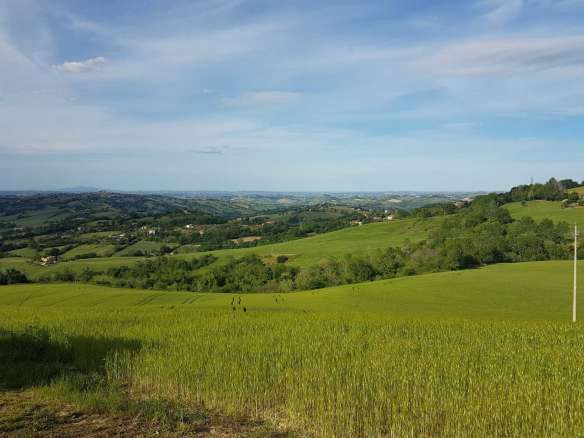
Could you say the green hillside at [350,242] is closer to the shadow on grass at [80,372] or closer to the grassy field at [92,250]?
the grassy field at [92,250]

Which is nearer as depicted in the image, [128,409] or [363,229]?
[128,409]

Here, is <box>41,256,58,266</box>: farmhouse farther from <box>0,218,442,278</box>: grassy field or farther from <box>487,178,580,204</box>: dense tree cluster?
<box>487,178,580,204</box>: dense tree cluster

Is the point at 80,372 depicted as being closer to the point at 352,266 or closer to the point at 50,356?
the point at 50,356

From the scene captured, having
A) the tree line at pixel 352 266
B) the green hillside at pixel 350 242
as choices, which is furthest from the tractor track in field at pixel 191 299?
the green hillside at pixel 350 242

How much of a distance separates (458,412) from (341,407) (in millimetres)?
1886

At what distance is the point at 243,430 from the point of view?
7078mm

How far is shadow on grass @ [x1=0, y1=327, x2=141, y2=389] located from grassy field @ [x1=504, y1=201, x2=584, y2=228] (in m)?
90.4

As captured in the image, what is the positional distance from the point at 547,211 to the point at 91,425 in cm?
11057

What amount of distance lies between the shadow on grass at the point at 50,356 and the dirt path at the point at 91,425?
1.59 metres

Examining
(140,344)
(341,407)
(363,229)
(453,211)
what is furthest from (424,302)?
(453,211)

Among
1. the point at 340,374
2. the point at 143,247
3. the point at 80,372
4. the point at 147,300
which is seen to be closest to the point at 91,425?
the point at 80,372

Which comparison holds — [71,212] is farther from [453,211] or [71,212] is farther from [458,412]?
[458,412]

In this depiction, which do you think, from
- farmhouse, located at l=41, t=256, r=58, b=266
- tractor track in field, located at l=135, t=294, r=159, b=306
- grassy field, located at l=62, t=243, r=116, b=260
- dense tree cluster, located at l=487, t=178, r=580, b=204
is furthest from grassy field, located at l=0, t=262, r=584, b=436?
dense tree cluster, located at l=487, t=178, r=580, b=204

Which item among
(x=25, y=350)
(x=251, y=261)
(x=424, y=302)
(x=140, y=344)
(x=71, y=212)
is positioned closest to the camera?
(x=25, y=350)
